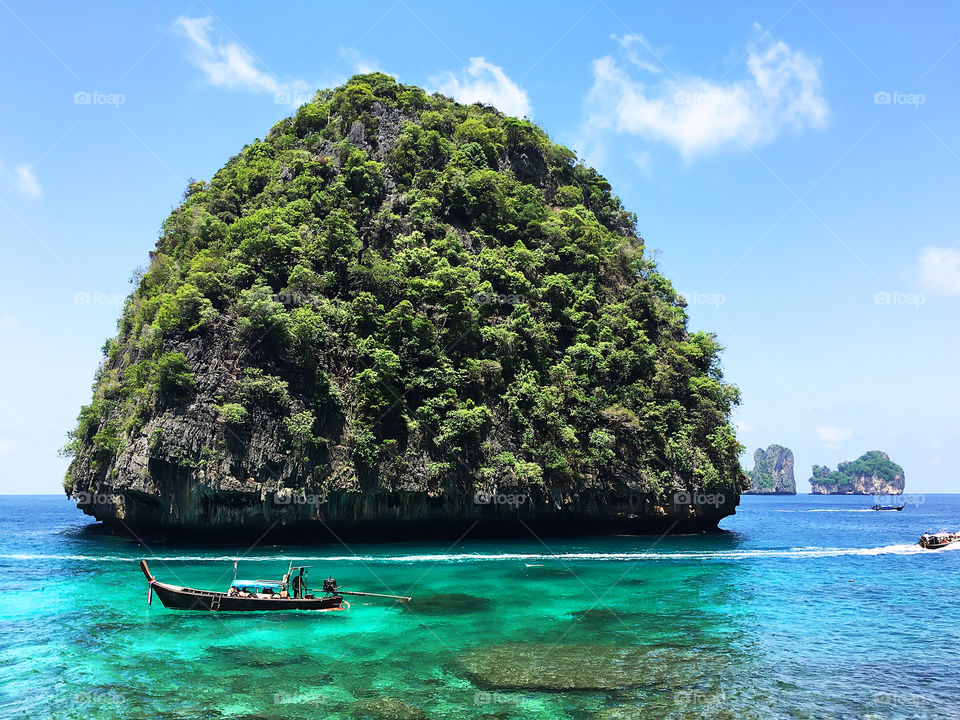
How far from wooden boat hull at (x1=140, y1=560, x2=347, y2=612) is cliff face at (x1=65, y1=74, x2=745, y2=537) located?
1420cm

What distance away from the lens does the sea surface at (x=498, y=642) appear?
14234 mm

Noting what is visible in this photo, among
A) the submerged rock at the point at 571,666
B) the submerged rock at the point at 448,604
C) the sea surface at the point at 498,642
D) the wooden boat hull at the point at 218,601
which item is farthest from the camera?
the submerged rock at the point at 448,604

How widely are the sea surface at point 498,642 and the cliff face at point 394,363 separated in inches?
238

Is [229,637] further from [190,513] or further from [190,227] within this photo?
[190,227]

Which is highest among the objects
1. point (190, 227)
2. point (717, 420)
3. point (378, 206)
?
point (378, 206)

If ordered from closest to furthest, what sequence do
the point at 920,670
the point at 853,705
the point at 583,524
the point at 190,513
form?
the point at 853,705 → the point at 920,670 → the point at 190,513 → the point at 583,524

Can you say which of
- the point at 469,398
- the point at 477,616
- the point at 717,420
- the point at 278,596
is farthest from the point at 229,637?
the point at 717,420

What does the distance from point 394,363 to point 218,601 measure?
20.5 m

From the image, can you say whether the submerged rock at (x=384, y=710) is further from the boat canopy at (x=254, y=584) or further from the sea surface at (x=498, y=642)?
the boat canopy at (x=254, y=584)

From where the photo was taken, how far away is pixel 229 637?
748 inches

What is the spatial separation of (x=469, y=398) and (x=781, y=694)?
2808cm

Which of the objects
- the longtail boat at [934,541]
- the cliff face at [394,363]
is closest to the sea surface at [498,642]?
the cliff face at [394,363]

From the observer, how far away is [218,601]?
21.3 meters

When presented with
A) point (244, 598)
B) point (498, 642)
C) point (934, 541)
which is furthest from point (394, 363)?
point (934, 541)
